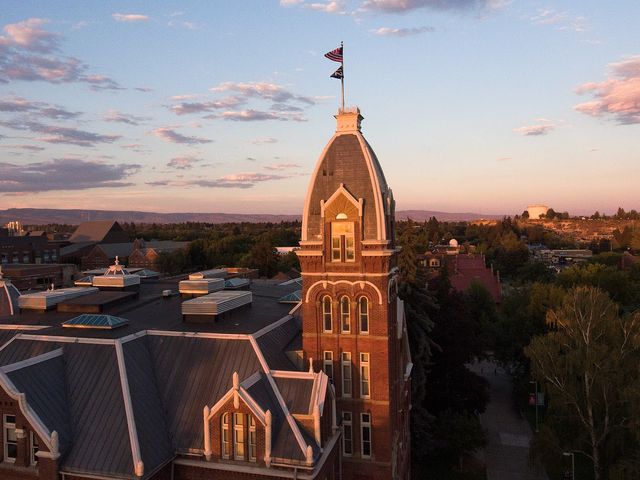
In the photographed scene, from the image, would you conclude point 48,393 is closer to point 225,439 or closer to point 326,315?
point 225,439

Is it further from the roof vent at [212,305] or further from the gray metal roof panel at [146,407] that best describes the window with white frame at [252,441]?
the roof vent at [212,305]

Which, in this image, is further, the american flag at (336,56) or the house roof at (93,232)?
the house roof at (93,232)

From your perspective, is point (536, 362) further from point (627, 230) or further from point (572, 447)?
point (627, 230)

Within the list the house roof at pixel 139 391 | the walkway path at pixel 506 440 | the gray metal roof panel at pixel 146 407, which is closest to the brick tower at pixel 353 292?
the house roof at pixel 139 391

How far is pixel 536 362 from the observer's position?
35.2m

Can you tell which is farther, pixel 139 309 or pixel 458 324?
pixel 458 324

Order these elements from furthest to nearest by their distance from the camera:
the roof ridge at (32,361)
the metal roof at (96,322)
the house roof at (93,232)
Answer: the house roof at (93,232)
the metal roof at (96,322)
the roof ridge at (32,361)

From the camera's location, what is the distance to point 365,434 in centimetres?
2680

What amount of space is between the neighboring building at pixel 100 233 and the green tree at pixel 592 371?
178m

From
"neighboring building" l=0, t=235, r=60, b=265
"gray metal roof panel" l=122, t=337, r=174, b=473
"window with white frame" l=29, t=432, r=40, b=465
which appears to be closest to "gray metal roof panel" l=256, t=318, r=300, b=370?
"gray metal roof panel" l=122, t=337, r=174, b=473

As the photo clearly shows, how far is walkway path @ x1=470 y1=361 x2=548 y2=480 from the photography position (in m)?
40.2

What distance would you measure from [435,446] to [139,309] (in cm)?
2586

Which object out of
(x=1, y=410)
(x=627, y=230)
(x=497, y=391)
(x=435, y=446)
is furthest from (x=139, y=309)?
(x=627, y=230)

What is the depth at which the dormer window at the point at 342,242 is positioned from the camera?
26.6 meters
